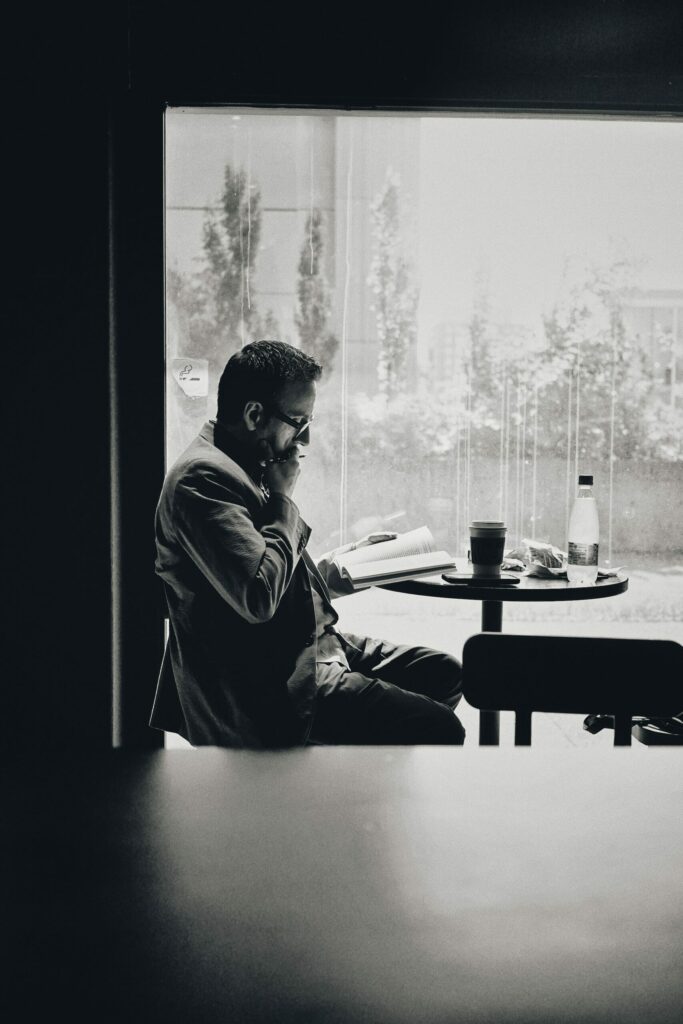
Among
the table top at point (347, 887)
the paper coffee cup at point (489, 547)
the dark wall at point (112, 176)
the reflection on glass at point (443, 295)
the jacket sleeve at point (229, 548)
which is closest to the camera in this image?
the table top at point (347, 887)

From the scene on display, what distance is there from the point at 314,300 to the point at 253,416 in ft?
2.42

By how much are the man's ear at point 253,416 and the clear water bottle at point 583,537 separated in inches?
35.8

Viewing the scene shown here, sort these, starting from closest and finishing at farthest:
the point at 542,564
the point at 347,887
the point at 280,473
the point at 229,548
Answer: the point at 347,887
the point at 229,548
the point at 280,473
the point at 542,564

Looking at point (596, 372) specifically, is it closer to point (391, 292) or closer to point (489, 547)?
point (391, 292)

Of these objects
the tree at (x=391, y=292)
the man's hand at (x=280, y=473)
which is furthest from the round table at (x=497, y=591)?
the tree at (x=391, y=292)

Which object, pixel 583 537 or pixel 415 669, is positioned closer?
pixel 415 669

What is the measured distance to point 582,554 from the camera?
2.45 m

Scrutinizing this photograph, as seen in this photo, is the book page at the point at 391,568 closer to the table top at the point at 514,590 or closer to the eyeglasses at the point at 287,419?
the table top at the point at 514,590

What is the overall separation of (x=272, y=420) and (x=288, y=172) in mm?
995

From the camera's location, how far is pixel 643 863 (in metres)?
0.73

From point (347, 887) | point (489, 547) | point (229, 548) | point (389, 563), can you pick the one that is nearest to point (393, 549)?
point (389, 563)

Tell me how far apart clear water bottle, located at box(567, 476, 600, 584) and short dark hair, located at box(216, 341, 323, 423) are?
864 mm

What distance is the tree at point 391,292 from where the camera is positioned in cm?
276

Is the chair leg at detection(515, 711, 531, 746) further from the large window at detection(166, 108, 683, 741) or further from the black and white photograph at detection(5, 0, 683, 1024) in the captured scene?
the large window at detection(166, 108, 683, 741)
